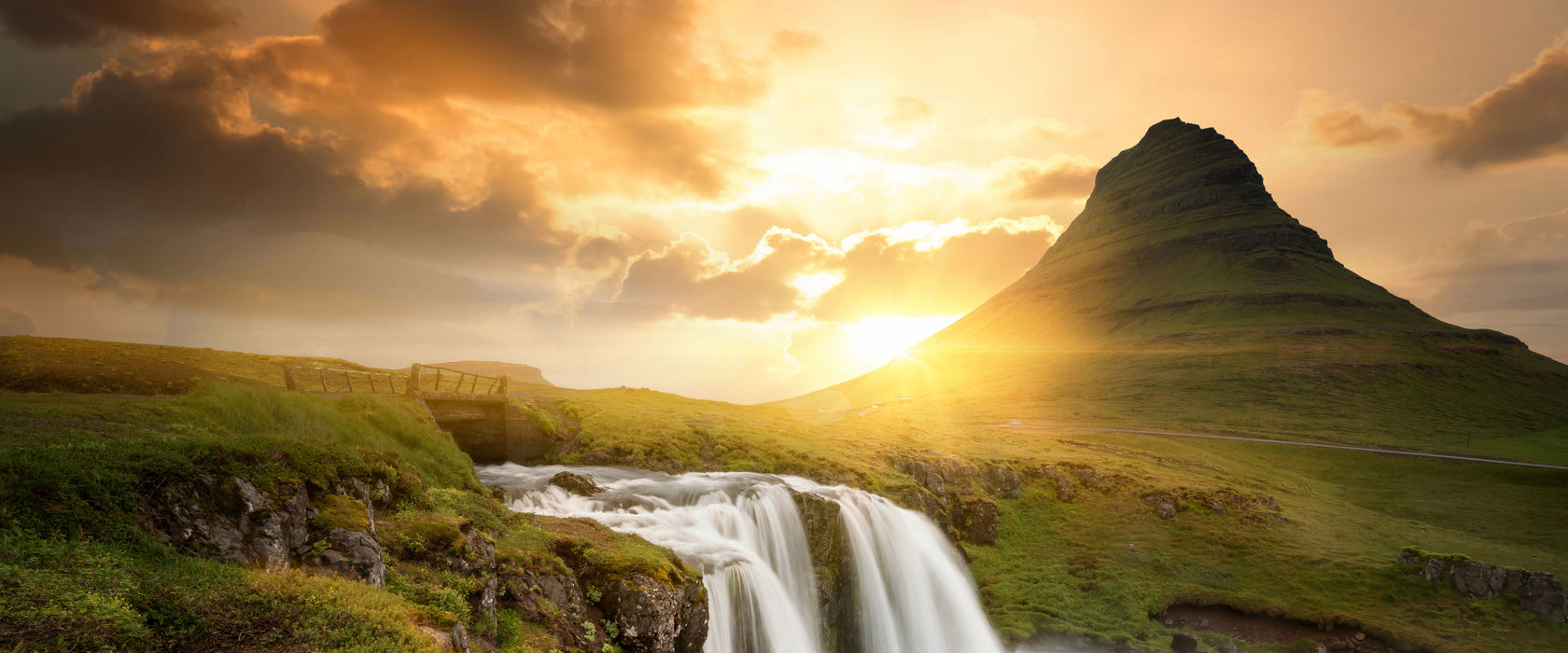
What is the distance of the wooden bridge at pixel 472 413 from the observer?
1239 inches

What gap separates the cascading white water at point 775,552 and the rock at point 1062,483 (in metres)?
15.7

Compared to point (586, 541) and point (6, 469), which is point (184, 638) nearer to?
point (6, 469)

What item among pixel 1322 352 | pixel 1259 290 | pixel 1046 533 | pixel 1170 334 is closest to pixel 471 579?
pixel 1046 533

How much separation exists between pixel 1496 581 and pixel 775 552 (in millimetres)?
41387

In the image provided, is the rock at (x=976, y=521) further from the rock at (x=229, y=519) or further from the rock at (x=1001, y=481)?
the rock at (x=229, y=519)

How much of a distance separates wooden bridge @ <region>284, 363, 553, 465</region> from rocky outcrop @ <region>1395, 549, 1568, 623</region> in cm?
5428

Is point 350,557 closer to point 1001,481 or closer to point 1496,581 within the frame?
point 1001,481

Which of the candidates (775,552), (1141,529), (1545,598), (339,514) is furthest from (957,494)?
(339,514)

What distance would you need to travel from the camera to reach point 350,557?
10.6m

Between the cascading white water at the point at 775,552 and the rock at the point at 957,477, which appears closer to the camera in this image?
the cascading white water at the point at 775,552

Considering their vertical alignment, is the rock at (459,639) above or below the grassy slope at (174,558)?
below

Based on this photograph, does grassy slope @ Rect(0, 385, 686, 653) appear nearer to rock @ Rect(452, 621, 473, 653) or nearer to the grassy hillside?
rock @ Rect(452, 621, 473, 653)

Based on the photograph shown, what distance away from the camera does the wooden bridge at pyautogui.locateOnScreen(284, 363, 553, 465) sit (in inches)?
1239

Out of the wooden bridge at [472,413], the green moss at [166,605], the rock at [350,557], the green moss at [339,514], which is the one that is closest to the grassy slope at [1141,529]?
the wooden bridge at [472,413]
